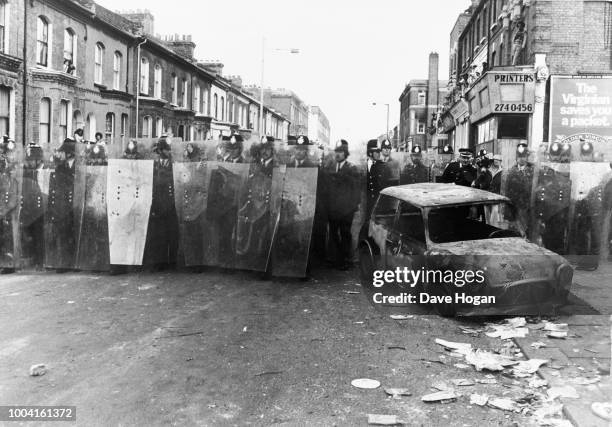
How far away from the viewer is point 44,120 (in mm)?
21812

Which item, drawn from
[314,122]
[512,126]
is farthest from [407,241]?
[314,122]

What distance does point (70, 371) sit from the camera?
4777 mm

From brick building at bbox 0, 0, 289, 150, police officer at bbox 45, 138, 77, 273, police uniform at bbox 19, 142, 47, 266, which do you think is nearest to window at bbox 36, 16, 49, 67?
brick building at bbox 0, 0, 289, 150

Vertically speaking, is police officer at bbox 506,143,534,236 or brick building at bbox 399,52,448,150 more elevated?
brick building at bbox 399,52,448,150

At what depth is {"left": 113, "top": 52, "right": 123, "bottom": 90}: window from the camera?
2786cm

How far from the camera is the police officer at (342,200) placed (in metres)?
9.48

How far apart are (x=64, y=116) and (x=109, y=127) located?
4.13 m

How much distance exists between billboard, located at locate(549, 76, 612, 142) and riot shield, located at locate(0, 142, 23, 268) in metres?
14.5

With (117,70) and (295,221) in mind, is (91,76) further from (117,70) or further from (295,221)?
(295,221)

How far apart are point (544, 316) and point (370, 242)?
2736mm

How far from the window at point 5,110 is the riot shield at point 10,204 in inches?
472

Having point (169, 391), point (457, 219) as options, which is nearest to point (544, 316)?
point (457, 219)

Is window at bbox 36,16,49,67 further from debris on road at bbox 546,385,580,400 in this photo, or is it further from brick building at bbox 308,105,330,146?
brick building at bbox 308,105,330,146

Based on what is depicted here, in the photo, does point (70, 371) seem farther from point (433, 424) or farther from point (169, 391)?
point (433, 424)
